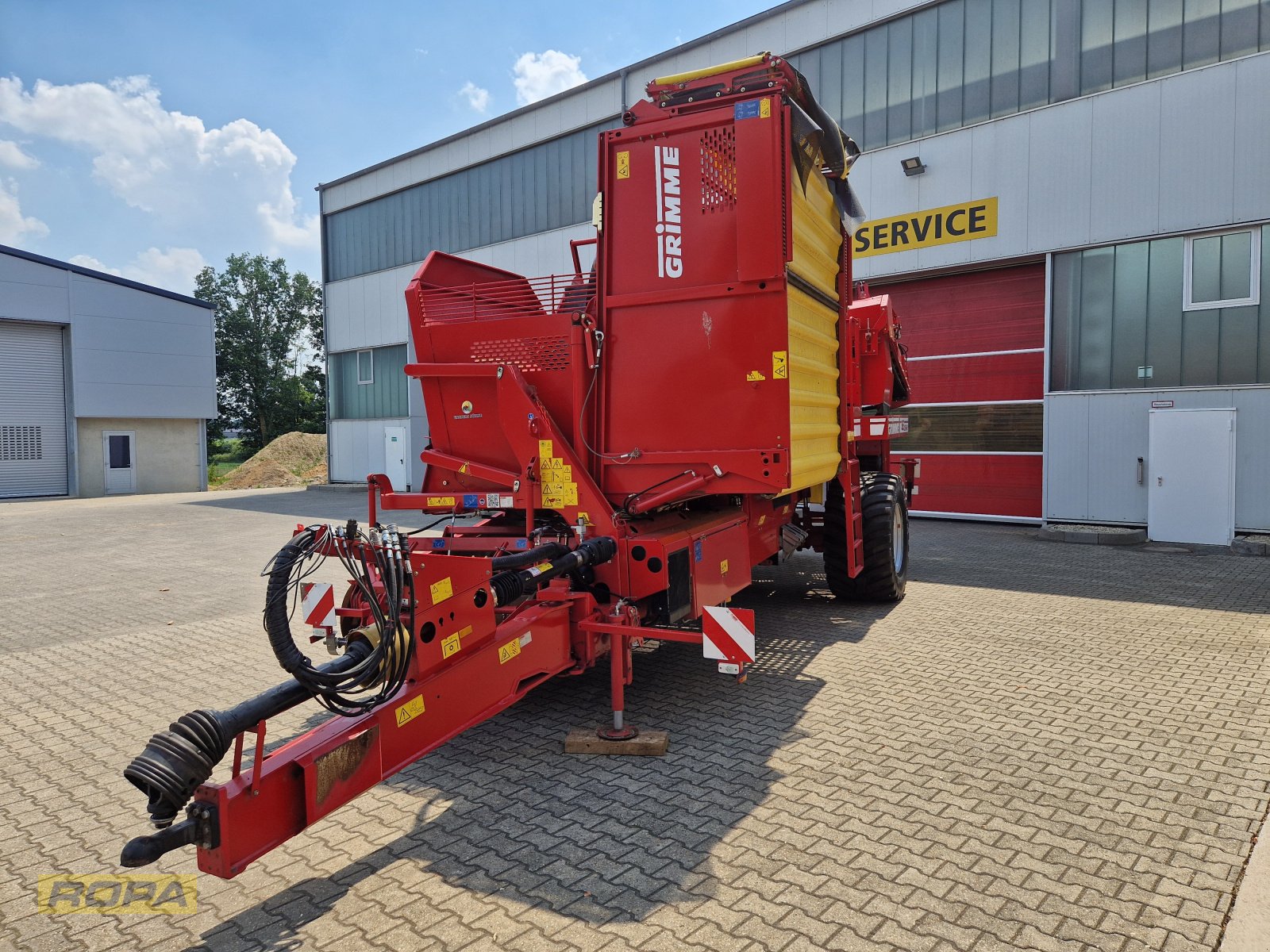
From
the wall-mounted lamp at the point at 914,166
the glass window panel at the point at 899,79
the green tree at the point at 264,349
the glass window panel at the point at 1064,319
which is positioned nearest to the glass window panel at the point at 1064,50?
the wall-mounted lamp at the point at 914,166

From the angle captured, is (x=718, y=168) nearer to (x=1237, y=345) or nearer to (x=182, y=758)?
(x=182, y=758)

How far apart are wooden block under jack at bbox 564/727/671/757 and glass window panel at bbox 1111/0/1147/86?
12.4 meters

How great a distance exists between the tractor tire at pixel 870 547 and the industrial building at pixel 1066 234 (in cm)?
536

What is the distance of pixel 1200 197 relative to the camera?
11.0m

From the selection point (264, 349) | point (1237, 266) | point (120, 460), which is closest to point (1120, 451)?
point (1237, 266)

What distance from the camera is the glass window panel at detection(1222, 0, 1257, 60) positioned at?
1059cm

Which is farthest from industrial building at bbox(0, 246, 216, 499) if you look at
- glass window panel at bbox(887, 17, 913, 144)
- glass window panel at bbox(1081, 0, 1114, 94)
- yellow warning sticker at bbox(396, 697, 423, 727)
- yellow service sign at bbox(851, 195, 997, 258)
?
yellow warning sticker at bbox(396, 697, 423, 727)

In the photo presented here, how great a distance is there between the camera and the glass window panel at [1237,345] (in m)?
10.7

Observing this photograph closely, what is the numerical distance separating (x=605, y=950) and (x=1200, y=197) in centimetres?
1264

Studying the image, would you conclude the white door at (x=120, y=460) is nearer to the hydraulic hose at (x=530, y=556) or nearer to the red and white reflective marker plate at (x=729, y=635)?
the hydraulic hose at (x=530, y=556)

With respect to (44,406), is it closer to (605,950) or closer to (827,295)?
(827,295)

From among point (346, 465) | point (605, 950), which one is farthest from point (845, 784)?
point (346, 465)

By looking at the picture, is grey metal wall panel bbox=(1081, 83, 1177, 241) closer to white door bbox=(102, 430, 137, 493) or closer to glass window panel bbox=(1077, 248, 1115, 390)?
glass window panel bbox=(1077, 248, 1115, 390)

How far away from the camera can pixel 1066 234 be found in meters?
12.2
